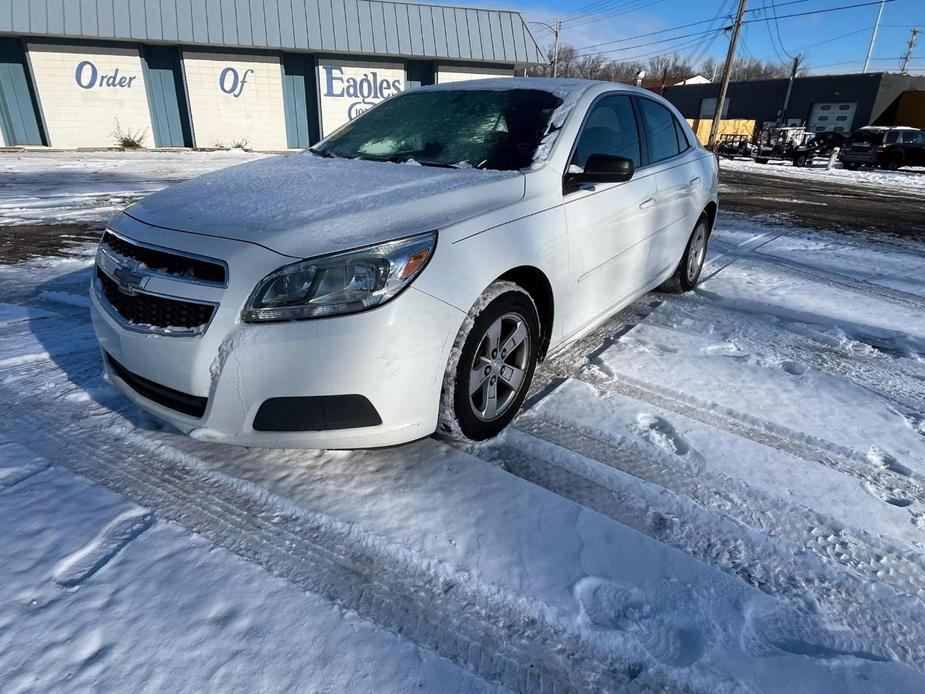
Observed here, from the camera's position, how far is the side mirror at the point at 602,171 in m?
2.70

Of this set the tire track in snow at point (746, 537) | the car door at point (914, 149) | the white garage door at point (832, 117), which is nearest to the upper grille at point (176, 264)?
the tire track in snow at point (746, 537)

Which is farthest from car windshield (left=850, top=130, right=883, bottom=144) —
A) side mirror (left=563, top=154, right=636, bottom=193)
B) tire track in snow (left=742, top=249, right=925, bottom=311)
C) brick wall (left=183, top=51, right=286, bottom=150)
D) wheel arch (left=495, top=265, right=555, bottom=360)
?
wheel arch (left=495, top=265, right=555, bottom=360)

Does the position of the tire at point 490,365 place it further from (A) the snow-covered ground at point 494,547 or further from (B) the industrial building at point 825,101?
(B) the industrial building at point 825,101

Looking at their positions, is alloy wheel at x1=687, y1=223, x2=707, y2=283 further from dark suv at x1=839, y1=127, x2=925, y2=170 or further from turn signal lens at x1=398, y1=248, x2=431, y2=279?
dark suv at x1=839, y1=127, x2=925, y2=170

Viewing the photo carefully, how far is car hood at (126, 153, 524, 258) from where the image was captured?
2.04 metres

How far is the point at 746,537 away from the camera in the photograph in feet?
6.76

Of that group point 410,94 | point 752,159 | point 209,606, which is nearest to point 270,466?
point 209,606

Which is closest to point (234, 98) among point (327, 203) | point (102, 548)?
point (327, 203)

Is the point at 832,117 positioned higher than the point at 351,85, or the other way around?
the point at 351,85

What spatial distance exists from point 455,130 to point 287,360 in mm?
1831

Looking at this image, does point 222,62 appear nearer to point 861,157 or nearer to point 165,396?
point 165,396

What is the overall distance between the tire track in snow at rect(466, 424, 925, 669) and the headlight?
3.06ft

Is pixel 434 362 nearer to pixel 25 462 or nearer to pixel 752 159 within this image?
pixel 25 462

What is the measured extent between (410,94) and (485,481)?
2.70 meters
